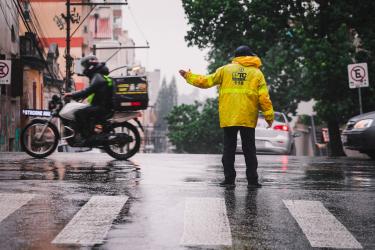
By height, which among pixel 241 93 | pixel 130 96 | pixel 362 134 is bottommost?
pixel 362 134

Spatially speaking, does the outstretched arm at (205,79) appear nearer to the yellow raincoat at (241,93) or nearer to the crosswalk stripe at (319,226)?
the yellow raincoat at (241,93)

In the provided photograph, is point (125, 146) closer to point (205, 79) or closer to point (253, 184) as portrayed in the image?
point (205, 79)

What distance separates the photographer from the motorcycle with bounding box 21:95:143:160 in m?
12.0

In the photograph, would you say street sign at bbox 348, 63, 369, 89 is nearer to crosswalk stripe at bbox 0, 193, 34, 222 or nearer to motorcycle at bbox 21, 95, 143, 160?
motorcycle at bbox 21, 95, 143, 160

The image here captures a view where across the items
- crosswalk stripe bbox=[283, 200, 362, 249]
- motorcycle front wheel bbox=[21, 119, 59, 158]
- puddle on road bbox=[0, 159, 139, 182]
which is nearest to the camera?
crosswalk stripe bbox=[283, 200, 362, 249]

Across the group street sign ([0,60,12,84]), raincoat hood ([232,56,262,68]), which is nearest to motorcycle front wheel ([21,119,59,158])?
raincoat hood ([232,56,262,68])

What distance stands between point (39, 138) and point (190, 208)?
643cm

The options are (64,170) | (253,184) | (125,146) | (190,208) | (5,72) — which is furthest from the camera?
(5,72)

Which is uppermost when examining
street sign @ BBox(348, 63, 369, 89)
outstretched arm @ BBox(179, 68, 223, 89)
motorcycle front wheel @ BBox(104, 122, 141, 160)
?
street sign @ BBox(348, 63, 369, 89)

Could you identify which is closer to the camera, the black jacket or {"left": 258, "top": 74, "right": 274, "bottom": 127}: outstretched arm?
{"left": 258, "top": 74, "right": 274, "bottom": 127}: outstretched arm

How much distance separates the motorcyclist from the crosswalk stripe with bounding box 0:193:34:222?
4.62 meters

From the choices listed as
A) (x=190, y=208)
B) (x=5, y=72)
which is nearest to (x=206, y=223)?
(x=190, y=208)

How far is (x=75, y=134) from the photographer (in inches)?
472

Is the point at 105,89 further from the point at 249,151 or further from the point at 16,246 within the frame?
the point at 16,246
